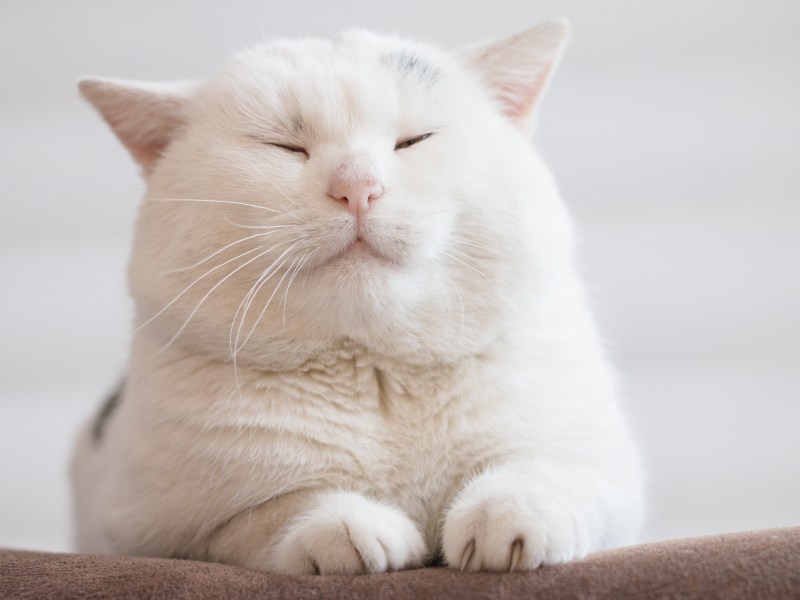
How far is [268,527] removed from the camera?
4.22 ft

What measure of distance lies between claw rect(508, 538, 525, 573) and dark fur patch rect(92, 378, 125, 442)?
3.62ft

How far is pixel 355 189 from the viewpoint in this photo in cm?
120

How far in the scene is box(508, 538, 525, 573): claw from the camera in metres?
1.07

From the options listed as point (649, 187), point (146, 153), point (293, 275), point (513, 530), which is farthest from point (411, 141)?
point (649, 187)

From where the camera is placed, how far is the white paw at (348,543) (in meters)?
1.12

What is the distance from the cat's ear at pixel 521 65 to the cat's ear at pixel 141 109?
0.53m

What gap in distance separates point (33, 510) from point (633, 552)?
227cm

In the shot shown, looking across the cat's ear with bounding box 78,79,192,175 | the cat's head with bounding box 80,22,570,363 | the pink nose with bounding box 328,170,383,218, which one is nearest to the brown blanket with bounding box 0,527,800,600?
the cat's head with bounding box 80,22,570,363

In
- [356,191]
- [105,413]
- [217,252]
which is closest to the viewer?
[356,191]

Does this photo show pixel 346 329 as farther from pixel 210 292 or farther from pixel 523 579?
pixel 523 579

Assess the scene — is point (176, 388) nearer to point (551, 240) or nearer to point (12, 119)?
point (551, 240)

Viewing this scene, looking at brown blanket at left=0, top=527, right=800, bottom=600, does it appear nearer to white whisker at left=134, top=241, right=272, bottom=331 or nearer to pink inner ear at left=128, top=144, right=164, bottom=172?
white whisker at left=134, top=241, right=272, bottom=331

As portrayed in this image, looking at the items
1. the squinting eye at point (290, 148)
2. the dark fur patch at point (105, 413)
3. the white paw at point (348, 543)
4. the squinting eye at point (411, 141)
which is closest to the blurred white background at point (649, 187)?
the dark fur patch at point (105, 413)

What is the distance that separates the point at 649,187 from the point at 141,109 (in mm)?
1524
